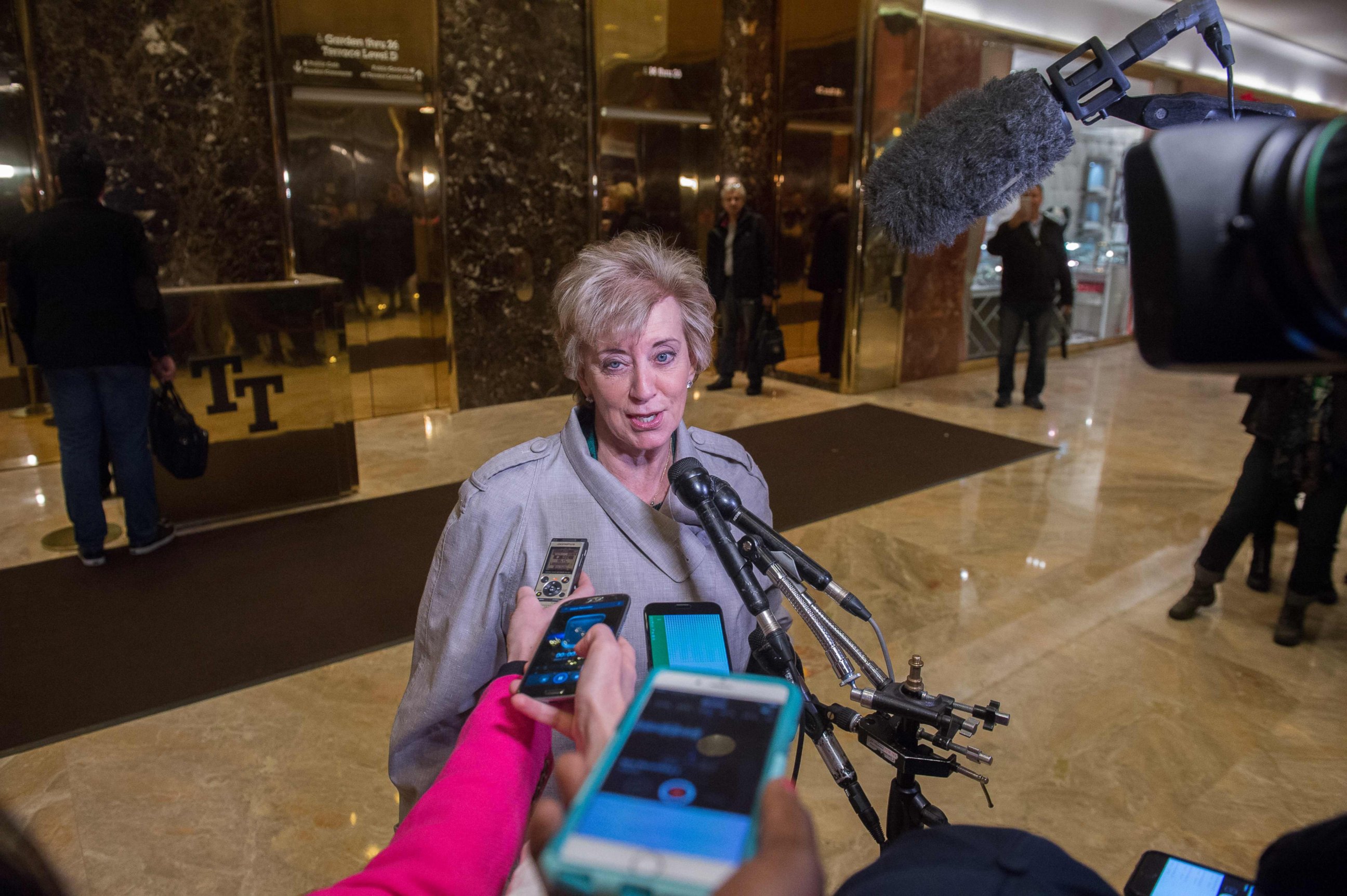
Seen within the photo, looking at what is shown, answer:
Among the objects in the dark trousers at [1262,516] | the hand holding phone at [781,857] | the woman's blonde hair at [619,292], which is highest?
the woman's blonde hair at [619,292]

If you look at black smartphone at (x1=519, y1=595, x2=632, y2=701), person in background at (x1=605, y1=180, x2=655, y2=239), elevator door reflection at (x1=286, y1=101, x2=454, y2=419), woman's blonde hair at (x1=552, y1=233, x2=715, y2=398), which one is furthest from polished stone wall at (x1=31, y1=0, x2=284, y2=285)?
black smartphone at (x1=519, y1=595, x2=632, y2=701)

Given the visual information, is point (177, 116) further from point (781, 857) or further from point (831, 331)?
point (781, 857)

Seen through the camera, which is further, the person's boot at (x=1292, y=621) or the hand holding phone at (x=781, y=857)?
the person's boot at (x=1292, y=621)

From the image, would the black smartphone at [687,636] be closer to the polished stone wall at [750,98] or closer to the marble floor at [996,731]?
the marble floor at [996,731]

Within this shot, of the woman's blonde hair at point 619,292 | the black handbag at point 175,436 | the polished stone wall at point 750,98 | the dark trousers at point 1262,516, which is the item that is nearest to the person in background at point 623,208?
the polished stone wall at point 750,98

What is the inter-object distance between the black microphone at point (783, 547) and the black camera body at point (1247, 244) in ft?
2.18

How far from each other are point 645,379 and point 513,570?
0.42 metres

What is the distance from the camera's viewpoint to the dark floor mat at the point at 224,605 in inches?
111

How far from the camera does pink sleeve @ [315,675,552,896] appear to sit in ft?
2.39

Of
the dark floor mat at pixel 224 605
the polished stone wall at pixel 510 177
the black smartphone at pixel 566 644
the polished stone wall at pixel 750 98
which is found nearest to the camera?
the black smartphone at pixel 566 644

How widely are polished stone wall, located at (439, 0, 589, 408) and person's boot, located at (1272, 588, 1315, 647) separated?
505cm

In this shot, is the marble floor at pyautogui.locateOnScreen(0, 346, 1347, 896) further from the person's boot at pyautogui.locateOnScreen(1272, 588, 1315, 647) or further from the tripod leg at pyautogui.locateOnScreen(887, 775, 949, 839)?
the tripod leg at pyautogui.locateOnScreen(887, 775, 949, 839)

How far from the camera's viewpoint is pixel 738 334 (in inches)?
301

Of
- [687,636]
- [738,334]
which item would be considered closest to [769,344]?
[738,334]
